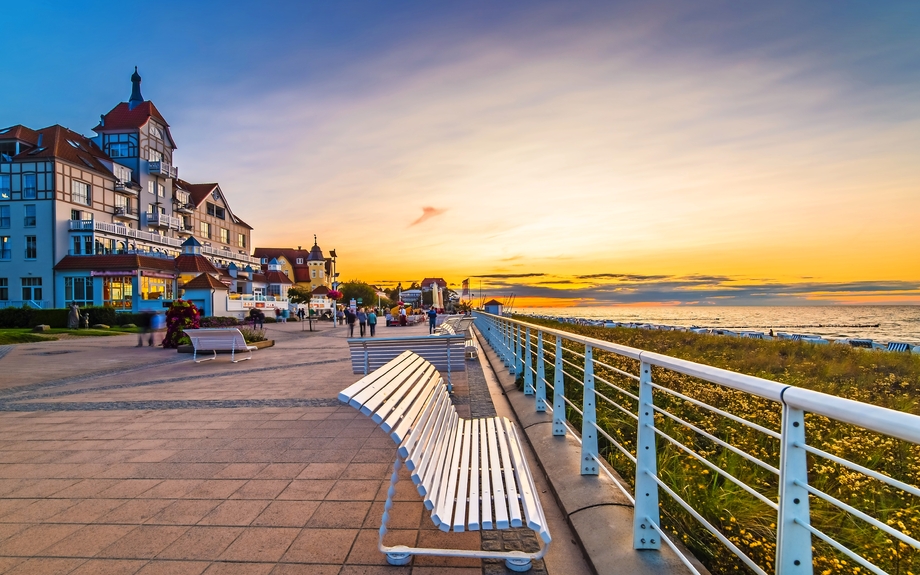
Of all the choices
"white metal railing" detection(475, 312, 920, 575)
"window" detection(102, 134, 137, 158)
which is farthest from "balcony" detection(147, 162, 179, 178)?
"white metal railing" detection(475, 312, 920, 575)

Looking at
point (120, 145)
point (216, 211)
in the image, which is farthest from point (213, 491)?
point (216, 211)

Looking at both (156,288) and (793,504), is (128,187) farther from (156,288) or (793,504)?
(793,504)

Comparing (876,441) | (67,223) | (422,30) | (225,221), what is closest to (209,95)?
(422,30)

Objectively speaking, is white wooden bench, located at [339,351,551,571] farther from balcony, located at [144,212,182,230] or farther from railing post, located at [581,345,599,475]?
balcony, located at [144,212,182,230]

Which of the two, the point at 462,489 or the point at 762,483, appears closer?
the point at 462,489

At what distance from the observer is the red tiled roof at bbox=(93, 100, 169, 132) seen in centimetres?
4706

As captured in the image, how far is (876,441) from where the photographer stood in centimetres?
448

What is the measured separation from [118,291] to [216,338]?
1282 inches

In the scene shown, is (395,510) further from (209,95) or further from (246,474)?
(209,95)

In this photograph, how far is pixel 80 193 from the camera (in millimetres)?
41531

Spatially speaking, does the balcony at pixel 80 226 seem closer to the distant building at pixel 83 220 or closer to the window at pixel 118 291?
the distant building at pixel 83 220

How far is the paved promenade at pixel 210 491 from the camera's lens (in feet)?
9.52

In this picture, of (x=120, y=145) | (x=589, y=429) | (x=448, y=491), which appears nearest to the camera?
(x=448, y=491)

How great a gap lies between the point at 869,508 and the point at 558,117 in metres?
10.8
